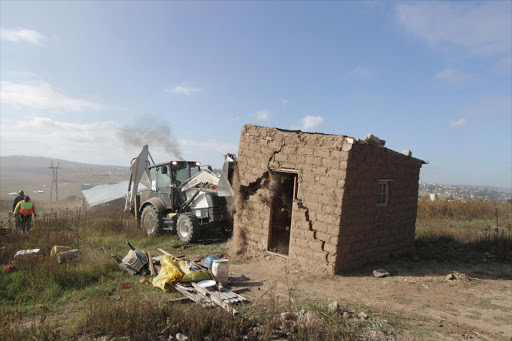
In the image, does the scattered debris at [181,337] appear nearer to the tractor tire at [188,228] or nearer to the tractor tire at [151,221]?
the tractor tire at [188,228]

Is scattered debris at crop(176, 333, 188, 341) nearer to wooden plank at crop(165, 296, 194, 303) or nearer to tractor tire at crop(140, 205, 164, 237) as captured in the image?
wooden plank at crop(165, 296, 194, 303)

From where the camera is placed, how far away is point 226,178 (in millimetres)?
9477

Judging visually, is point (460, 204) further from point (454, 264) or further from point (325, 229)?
point (325, 229)

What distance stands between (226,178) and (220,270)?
3.56 meters

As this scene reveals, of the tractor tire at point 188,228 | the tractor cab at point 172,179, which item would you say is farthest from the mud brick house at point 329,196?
the tractor cab at point 172,179

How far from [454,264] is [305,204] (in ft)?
14.8

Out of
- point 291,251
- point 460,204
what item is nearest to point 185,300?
point 291,251

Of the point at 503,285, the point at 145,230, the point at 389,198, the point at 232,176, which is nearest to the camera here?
the point at 503,285

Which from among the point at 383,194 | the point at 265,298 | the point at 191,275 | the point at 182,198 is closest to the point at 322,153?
the point at 383,194

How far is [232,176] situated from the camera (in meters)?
9.59

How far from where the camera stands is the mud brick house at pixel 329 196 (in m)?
7.09

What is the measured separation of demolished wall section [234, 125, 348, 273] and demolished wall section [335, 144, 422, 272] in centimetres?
26

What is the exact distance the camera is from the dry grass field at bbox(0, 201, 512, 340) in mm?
4242

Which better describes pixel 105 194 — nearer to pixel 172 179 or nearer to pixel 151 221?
pixel 151 221
